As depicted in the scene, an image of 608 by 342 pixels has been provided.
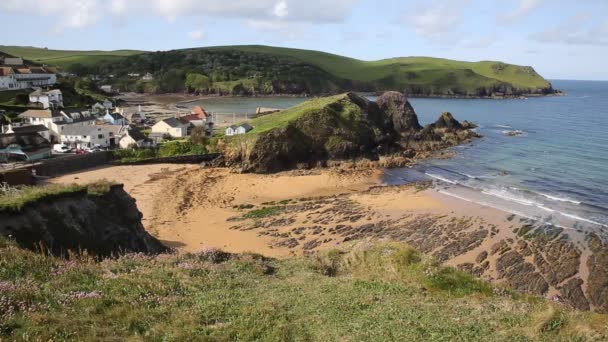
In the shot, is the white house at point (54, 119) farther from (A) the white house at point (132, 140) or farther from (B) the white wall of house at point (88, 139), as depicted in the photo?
(A) the white house at point (132, 140)

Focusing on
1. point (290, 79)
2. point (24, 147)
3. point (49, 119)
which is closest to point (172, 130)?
point (49, 119)

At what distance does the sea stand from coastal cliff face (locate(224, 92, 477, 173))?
6.50 metres

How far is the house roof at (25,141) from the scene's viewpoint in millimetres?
52594

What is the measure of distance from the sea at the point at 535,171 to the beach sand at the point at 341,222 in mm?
3561

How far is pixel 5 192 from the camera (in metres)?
22.2

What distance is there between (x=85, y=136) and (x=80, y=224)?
42.5 m

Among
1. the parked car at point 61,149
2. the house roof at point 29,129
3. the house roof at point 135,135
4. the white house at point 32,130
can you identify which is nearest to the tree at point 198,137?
the house roof at point 135,135

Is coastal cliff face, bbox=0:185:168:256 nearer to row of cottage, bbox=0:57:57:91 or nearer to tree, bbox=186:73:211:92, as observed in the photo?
row of cottage, bbox=0:57:57:91

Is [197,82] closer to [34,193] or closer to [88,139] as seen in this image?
[88,139]

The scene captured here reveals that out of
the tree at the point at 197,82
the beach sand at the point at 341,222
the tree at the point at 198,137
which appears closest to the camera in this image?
the beach sand at the point at 341,222

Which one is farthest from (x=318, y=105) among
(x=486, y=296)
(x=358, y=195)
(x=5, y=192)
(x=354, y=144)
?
(x=486, y=296)

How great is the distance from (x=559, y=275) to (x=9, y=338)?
28.4 m

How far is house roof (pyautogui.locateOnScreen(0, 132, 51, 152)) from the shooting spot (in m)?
52.6

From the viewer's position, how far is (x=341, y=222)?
37250 mm
